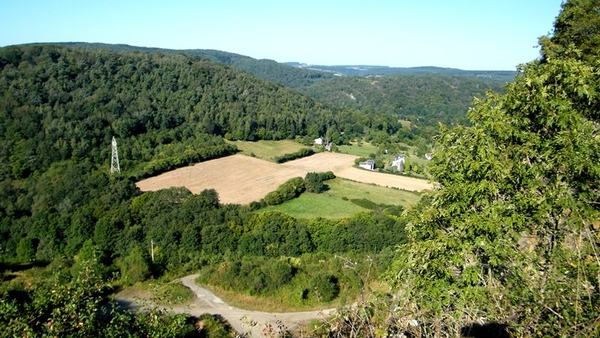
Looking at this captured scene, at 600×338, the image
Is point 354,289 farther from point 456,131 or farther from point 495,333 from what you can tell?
point 495,333

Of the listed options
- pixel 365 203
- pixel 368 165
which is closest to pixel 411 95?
pixel 368 165

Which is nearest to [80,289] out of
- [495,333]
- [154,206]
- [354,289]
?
[495,333]

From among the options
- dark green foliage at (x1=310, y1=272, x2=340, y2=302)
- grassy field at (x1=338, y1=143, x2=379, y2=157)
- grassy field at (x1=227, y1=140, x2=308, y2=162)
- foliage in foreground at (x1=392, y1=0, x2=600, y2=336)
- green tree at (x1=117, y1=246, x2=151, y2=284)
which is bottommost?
grassy field at (x1=338, y1=143, x2=379, y2=157)

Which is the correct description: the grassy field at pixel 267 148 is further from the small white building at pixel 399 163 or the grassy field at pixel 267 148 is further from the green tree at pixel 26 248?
the green tree at pixel 26 248

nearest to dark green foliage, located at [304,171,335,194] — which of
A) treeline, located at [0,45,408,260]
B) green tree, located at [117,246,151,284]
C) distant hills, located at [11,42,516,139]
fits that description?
treeline, located at [0,45,408,260]

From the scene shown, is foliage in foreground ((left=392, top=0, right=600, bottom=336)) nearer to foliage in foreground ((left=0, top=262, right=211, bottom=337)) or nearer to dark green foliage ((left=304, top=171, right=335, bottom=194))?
foliage in foreground ((left=0, top=262, right=211, bottom=337))
